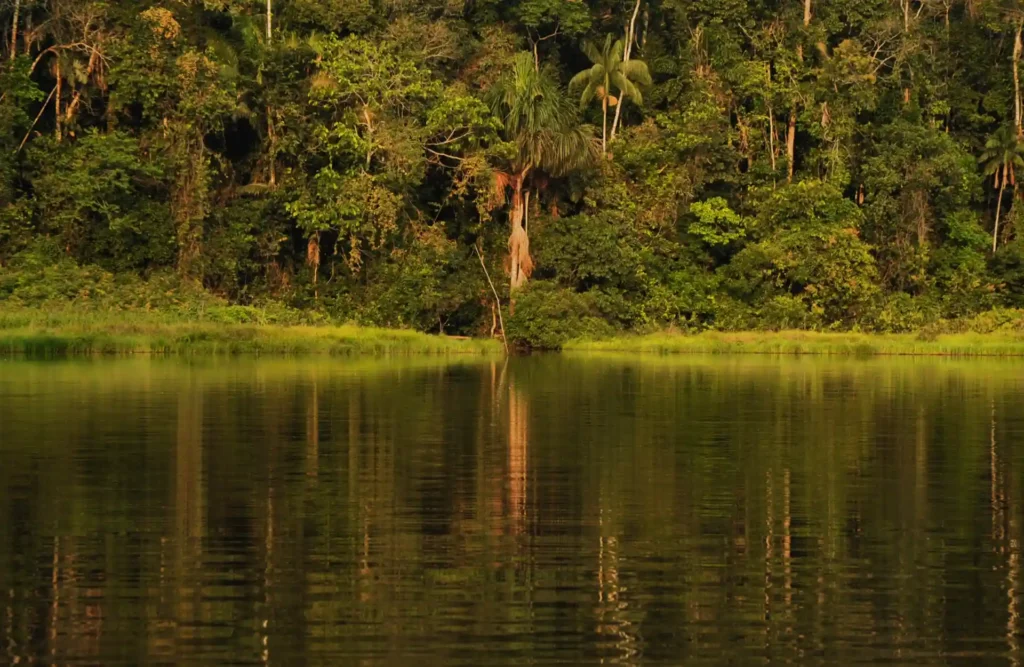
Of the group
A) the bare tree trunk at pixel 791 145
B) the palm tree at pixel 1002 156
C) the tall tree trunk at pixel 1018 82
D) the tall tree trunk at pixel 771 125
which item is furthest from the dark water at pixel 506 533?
the tall tree trunk at pixel 1018 82

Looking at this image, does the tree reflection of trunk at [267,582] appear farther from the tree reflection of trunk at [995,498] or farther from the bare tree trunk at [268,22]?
the bare tree trunk at [268,22]

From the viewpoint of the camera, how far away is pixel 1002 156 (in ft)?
188

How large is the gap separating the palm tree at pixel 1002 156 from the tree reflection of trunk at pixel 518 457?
105 ft

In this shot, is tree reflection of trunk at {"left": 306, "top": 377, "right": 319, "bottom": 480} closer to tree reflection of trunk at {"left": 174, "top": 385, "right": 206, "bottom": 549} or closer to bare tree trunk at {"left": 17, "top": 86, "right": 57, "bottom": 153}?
tree reflection of trunk at {"left": 174, "top": 385, "right": 206, "bottom": 549}

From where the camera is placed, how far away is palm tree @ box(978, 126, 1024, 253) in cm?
5703

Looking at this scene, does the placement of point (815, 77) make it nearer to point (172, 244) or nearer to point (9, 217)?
point (172, 244)

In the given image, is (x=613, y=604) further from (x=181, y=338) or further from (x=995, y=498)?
(x=181, y=338)

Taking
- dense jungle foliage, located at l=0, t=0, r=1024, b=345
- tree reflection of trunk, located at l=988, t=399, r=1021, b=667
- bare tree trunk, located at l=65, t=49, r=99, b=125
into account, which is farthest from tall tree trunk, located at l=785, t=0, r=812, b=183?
tree reflection of trunk, located at l=988, t=399, r=1021, b=667

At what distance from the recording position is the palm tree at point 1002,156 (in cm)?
5703

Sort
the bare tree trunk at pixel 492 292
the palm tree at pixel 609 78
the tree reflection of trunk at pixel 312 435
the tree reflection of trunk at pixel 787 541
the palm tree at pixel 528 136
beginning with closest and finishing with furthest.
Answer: the tree reflection of trunk at pixel 787 541, the tree reflection of trunk at pixel 312 435, the bare tree trunk at pixel 492 292, the palm tree at pixel 528 136, the palm tree at pixel 609 78

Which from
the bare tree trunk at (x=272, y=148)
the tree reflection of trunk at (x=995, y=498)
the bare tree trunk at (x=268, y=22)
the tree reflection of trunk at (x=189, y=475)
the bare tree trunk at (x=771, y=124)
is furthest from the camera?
the bare tree trunk at (x=771, y=124)

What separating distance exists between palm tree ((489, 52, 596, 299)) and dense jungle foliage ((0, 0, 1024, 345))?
0.38 ft

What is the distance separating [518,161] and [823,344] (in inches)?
443

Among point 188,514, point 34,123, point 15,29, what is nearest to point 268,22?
point 15,29
